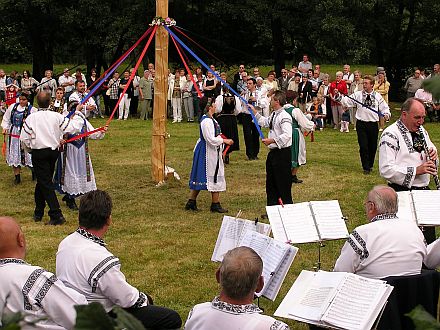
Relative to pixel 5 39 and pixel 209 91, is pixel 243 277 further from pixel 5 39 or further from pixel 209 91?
pixel 5 39

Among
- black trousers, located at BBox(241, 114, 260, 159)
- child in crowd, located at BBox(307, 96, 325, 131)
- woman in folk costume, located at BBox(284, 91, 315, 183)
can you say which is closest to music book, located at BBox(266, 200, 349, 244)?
woman in folk costume, located at BBox(284, 91, 315, 183)

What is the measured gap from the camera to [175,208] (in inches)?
412

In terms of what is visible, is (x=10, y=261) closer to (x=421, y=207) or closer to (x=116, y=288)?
(x=116, y=288)

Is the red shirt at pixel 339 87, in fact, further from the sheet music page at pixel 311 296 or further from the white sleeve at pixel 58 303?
the white sleeve at pixel 58 303

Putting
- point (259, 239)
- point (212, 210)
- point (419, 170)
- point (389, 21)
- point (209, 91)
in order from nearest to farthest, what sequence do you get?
1. point (259, 239)
2. point (419, 170)
3. point (212, 210)
4. point (209, 91)
5. point (389, 21)

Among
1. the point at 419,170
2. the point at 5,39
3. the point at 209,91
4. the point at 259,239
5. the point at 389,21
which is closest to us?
the point at 259,239

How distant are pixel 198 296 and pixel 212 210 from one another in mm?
3569

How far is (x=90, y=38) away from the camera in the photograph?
94.0 feet

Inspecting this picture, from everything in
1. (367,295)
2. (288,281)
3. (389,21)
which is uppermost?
(389,21)

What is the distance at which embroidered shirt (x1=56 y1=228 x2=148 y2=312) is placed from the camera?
14.0 feet

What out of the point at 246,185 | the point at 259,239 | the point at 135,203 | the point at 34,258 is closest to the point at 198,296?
the point at 259,239

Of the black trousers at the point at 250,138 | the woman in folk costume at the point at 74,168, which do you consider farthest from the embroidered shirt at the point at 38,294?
the black trousers at the point at 250,138

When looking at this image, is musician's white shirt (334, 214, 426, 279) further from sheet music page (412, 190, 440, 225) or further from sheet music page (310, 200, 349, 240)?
sheet music page (412, 190, 440, 225)

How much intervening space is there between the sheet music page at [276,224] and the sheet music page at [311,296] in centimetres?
89
